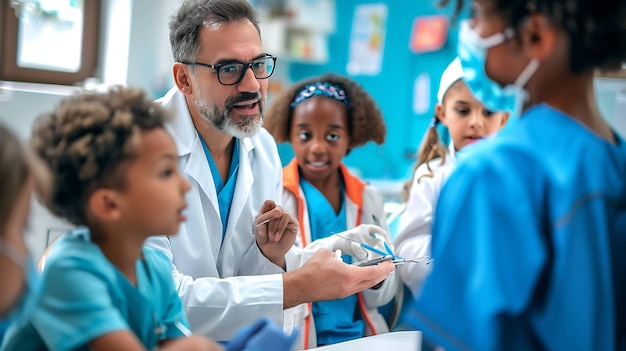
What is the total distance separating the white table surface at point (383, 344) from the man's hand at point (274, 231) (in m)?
0.37

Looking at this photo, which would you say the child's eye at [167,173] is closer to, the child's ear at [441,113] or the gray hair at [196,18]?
the gray hair at [196,18]

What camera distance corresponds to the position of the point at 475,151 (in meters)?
0.98

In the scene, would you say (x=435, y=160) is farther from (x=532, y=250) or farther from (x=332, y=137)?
(x=532, y=250)

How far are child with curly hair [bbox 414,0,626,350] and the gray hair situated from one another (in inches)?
41.0

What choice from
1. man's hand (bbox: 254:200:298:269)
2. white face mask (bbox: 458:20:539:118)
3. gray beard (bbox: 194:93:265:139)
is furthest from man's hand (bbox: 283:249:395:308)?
white face mask (bbox: 458:20:539:118)

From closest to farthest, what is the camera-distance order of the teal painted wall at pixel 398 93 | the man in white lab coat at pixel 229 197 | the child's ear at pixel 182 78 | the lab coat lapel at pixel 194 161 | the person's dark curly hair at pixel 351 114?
the man in white lab coat at pixel 229 197
the lab coat lapel at pixel 194 161
the child's ear at pixel 182 78
the person's dark curly hair at pixel 351 114
the teal painted wall at pixel 398 93

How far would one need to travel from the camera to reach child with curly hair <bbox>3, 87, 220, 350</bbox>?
3.15 feet

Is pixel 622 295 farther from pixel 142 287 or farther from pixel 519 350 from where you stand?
pixel 142 287

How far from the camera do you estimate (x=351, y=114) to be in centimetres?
236

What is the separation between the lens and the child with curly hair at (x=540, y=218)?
2.95ft

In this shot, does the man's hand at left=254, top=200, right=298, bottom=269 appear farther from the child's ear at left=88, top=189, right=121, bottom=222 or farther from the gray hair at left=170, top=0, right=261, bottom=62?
the child's ear at left=88, top=189, right=121, bottom=222

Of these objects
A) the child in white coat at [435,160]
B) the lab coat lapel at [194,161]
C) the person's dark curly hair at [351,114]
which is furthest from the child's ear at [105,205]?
the person's dark curly hair at [351,114]

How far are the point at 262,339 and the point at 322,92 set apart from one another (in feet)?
4.44

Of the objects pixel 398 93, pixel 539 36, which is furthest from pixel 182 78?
pixel 398 93
